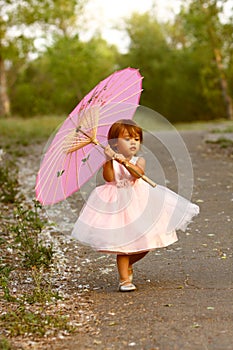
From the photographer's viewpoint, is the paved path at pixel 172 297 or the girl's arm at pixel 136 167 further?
the girl's arm at pixel 136 167

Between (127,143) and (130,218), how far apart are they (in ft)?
1.78

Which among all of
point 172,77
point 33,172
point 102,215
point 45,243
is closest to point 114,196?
point 102,215

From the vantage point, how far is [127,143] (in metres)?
4.79

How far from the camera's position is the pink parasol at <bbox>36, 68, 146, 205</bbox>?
475 cm

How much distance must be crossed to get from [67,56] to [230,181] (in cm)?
2238

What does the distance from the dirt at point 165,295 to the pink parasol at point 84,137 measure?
83cm

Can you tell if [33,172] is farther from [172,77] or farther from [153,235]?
[172,77]

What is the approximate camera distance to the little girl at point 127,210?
469cm

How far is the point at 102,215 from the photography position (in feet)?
15.5

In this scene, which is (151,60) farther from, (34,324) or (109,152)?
(34,324)

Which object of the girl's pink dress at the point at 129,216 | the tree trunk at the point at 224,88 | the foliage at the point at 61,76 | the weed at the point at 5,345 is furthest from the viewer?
the foliage at the point at 61,76

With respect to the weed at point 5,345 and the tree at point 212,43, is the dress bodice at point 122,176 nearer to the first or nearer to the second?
the weed at point 5,345

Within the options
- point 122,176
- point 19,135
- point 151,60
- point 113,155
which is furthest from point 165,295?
point 151,60

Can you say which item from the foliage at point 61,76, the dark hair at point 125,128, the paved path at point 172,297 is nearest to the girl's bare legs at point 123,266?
the paved path at point 172,297
